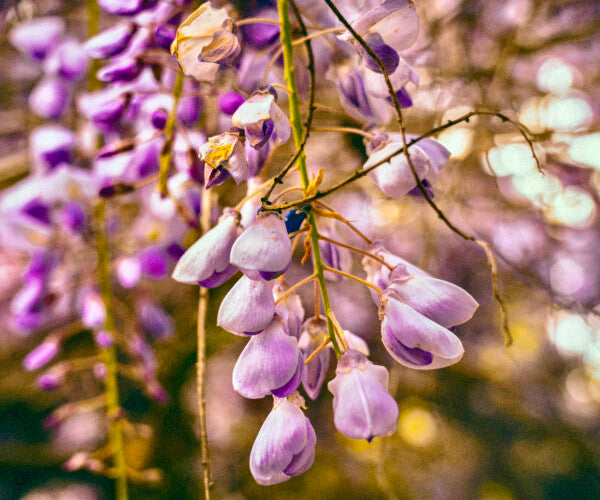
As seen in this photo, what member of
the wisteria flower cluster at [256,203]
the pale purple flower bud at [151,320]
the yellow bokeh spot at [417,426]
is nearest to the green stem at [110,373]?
the wisteria flower cluster at [256,203]

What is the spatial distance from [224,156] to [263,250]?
0.07 m

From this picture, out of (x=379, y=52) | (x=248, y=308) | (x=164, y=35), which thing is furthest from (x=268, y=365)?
(x=164, y=35)

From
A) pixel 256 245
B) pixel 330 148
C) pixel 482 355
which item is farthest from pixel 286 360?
pixel 482 355

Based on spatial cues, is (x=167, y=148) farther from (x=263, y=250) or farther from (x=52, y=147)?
(x=52, y=147)

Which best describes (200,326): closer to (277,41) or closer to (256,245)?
(256,245)

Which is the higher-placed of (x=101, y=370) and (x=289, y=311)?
(x=289, y=311)

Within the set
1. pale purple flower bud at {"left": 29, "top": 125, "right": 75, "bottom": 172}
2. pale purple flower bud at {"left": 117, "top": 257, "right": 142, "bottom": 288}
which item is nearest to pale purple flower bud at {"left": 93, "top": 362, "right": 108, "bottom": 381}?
pale purple flower bud at {"left": 117, "top": 257, "right": 142, "bottom": 288}

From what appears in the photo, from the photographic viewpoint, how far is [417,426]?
7.70ft

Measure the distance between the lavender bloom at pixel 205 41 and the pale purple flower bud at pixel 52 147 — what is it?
0.49 m

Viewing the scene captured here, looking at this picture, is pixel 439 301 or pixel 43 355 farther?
pixel 43 355

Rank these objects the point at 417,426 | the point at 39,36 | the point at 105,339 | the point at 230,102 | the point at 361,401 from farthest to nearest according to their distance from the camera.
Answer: the point at 417,426 → the point at 39,36 → the point at 105,339 → the point at 230,102 → the point at 361,401

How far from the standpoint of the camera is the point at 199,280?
1.13 feet

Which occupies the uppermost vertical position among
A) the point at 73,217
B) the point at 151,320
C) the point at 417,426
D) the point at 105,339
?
the point at 73,217

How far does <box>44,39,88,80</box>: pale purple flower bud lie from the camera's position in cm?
81
